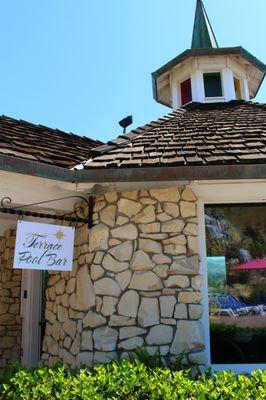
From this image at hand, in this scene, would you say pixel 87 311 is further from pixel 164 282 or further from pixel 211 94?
pixel 211 94

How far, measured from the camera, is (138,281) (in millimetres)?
4352

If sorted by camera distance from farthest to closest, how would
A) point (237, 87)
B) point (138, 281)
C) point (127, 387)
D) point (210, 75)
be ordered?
point (237, 87)
point (210, 75)
point (138, 281)
point (127, 387)

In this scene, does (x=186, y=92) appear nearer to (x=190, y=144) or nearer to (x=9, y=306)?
A: (x=190, y=144)

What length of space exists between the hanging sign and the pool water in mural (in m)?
1.80

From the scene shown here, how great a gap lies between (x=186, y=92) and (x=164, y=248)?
614 cm

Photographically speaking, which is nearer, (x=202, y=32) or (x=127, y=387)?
(x=127, y=387)

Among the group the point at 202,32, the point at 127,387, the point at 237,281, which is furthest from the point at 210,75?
the point at 127,387

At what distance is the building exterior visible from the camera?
4.19 meters

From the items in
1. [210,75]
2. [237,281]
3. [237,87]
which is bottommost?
[237,281]

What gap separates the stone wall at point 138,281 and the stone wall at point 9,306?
8.61 feet

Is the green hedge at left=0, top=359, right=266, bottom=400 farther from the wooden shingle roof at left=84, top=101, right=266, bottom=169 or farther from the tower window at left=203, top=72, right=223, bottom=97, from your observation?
the tower window at left=203, top=72, right=223, bottom=97

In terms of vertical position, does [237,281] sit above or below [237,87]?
below

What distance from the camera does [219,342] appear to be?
14.8 feet

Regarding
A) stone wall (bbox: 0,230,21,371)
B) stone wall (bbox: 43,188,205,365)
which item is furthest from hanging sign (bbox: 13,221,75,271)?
stone wall (bbox: 0,230,21,371)
